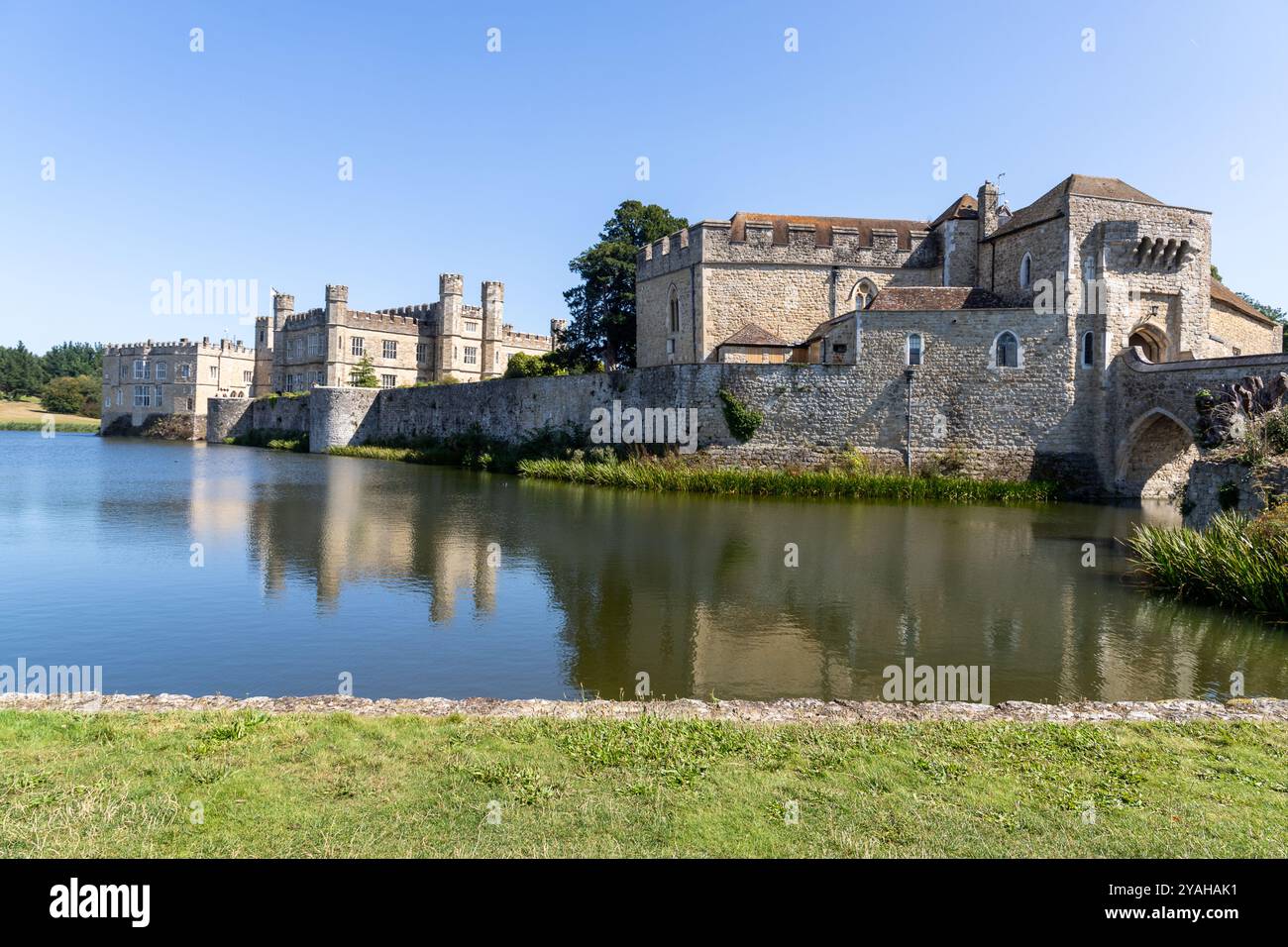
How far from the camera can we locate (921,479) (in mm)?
28188

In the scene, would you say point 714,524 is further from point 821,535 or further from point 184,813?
point 184,813

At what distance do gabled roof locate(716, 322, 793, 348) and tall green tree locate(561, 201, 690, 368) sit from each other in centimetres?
1144

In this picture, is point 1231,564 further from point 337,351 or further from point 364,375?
point 337,351

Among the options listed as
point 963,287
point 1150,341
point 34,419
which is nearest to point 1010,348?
point 963,287

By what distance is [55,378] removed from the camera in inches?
3873

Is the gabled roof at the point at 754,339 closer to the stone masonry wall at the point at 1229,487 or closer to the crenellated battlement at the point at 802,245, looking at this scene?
the crenellated battlement at the point at 802,245

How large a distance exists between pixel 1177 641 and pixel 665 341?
28.2m

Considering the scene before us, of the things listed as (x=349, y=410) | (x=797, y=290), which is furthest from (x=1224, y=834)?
(x=349, y=410)

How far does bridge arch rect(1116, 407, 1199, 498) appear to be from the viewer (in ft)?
91.5

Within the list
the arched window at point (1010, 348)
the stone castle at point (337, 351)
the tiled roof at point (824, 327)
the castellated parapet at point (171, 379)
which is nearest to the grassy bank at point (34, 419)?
the castellated parapet at point (171, 379)

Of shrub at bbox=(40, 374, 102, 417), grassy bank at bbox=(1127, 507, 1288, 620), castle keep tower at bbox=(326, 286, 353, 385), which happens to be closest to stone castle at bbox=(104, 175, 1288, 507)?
grassy bank at bbox=(1127, 507, 1288, 620)

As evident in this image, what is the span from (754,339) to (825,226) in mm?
6693

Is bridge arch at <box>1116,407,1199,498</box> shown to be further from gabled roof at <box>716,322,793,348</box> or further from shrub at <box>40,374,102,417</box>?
shrub at <box>40,374,102,417</box>

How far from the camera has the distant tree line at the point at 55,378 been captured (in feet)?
305
